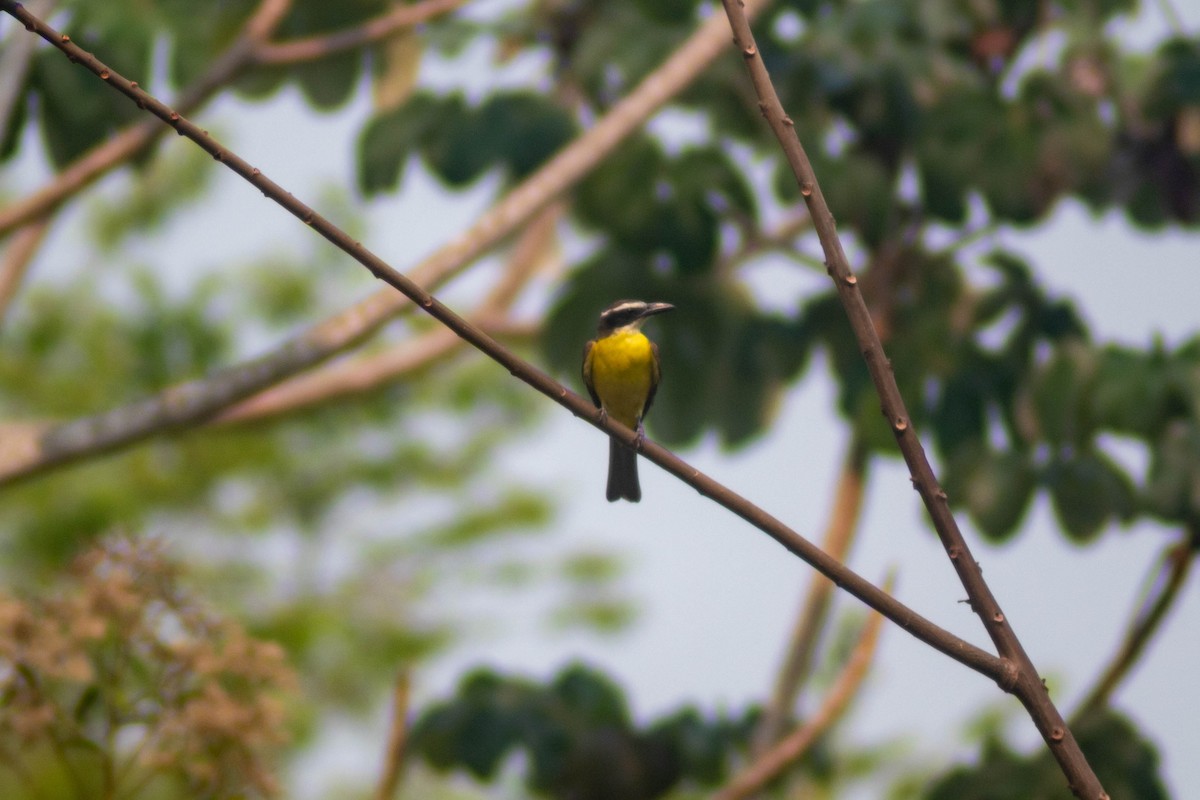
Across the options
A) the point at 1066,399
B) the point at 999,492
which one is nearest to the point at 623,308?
the point at 999,492

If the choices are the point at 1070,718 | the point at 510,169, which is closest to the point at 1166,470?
the point at 1070,718

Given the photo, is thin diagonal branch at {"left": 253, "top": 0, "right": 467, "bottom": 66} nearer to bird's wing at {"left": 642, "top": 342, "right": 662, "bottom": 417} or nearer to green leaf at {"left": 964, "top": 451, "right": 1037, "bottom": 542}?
bird's wing at {"left": 642, "top": 342, "right": 662, "bottom": 417}

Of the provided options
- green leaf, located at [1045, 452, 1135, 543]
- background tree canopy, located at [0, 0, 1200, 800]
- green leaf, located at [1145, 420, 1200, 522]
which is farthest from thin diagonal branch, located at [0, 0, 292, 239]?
green leaf, located at [1145, 420, 1200, 522]

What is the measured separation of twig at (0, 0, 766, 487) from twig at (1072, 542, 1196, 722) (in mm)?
2306

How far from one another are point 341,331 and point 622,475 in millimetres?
1137

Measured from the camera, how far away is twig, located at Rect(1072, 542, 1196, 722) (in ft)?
14.7

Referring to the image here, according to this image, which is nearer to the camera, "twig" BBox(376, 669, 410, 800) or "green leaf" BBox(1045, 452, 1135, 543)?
"twig" BBox(376, 669, 410, 800)

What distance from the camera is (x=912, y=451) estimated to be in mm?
2129

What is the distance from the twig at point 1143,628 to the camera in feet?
14.7

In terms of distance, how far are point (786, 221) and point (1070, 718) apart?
2765mm

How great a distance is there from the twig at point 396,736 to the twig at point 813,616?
1596 mm

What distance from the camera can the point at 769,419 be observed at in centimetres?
545

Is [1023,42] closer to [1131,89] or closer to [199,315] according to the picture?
[1131,89]

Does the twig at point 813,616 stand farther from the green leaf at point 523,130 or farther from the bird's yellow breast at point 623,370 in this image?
the green leaf at point 523,130
